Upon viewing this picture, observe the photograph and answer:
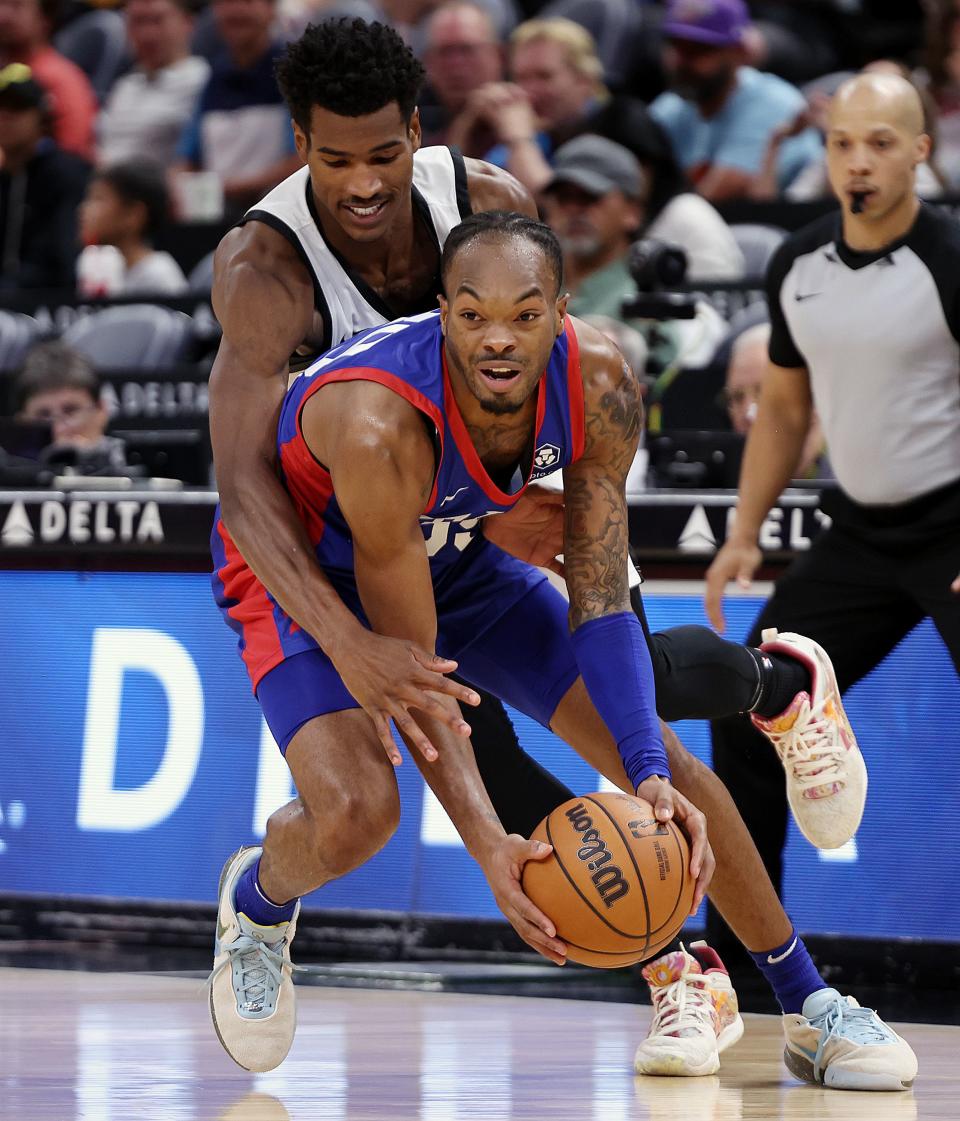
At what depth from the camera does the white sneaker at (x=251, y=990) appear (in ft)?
13.0

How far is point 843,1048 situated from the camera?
401 centimetres

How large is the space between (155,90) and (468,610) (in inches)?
307

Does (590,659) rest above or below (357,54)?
below

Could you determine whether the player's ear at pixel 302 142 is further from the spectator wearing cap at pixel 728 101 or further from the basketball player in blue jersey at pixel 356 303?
the spectator wearing cap at pixel 728 101

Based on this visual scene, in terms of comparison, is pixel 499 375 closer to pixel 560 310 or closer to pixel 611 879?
pixel 560 310

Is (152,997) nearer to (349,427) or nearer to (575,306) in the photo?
(349,427)

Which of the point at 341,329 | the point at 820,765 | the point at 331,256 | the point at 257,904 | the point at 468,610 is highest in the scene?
the point at 331,256

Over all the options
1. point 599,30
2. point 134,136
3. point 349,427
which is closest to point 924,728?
point 349,427

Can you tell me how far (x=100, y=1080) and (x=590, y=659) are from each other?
4.07 ft

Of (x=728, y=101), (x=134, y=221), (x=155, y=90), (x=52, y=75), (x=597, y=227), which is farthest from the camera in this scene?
(x=52, y=75)

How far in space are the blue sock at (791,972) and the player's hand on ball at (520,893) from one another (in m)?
0.91

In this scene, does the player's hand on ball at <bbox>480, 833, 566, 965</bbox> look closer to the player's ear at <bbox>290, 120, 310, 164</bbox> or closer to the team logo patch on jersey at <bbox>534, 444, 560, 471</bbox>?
the team logo patch on jersey at <bbox>534, 444, 560, 471</bbox>

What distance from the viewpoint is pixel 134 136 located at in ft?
37.1

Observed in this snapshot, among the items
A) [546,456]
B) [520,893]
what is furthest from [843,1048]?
[546,456]
